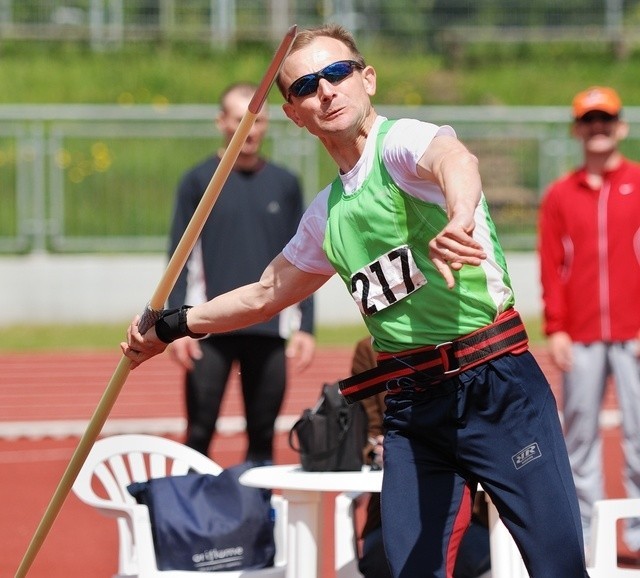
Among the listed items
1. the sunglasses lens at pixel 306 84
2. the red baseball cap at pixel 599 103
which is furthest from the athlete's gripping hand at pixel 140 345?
the red baseball cap at pixel 599 103

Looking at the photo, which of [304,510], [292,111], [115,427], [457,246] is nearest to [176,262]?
[292,111]

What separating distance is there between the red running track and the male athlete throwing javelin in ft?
8.62

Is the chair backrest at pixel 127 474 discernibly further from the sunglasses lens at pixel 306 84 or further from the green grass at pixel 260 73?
the green grass at pixel 260 73

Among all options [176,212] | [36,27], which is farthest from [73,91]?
[176,212]

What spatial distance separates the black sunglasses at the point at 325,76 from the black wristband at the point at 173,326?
3.02 ft

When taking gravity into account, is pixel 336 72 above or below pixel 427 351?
above

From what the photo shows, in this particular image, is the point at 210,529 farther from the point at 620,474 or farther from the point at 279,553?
the point at 620,474

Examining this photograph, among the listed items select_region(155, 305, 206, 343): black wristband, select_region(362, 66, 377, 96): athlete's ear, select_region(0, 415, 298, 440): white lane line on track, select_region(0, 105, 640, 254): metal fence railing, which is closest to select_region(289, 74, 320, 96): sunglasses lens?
select_region(362, 66, 377, 96): athlete's ear

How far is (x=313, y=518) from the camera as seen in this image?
4711 mm

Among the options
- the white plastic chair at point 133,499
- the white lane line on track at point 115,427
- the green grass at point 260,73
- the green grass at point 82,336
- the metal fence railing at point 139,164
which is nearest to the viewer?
the white plastic chair at point 133,499

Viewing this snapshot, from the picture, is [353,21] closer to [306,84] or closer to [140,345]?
[140,345]

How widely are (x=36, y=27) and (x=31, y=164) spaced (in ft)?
33.5

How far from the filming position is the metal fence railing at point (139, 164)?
17.9 meters

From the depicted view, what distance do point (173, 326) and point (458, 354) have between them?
1.07 metres
